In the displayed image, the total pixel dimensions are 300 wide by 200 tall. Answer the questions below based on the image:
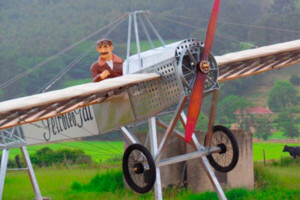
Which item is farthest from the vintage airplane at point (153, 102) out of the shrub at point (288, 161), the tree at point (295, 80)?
the tree at point (295, 80)

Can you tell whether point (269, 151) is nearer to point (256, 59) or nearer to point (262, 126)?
point (262, 126)

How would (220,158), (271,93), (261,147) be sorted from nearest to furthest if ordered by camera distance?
(220,158)
(261,147)
(271,93)

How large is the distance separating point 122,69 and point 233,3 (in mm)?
16713

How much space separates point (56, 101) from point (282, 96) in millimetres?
14414

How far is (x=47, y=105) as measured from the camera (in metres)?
9.70

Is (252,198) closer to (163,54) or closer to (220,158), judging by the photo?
(220,158)

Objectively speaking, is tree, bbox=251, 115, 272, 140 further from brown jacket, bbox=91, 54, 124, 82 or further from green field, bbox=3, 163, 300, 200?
brown jacket, bbox=91, 54, 124, 82

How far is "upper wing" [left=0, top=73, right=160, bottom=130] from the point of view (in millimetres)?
9164

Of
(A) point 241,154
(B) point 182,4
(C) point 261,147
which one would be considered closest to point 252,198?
(A) point 241,154

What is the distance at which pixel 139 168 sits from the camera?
32.5 feet

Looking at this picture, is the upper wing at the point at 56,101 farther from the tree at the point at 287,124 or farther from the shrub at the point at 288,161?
the tree at the point at 287,124

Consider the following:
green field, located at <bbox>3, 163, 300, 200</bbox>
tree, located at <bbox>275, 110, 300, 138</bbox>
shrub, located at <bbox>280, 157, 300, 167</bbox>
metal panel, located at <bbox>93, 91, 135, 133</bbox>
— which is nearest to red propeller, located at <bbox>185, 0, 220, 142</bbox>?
metal panel, located at <bbox>93, 91, 135, 133</bbox>

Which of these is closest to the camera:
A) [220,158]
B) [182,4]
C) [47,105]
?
[47,105]

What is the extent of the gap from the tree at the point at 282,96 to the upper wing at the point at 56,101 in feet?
39.6
